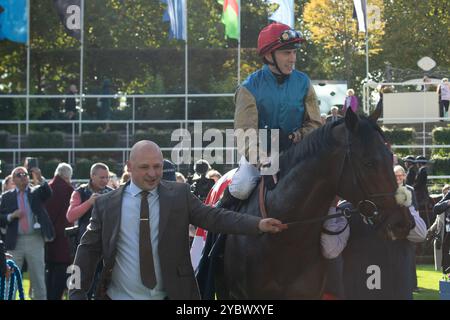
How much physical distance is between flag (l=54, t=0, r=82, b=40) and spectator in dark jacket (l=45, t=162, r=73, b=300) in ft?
43.2

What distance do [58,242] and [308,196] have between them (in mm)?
7045

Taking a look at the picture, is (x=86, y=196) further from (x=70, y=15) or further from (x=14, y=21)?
(x=14, y=21)

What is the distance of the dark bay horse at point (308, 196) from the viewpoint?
6383 millimetres

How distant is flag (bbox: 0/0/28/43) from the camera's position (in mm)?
26219

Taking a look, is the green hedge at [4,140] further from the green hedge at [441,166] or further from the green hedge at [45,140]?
the green hedge at [441,166]

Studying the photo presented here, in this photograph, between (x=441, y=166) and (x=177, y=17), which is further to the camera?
(x=177, y=17)

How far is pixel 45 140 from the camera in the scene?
24.2 m

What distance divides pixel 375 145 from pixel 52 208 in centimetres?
789

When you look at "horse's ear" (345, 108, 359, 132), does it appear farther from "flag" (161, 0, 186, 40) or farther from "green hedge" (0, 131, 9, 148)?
"green hedge" (0, 131, 9, 148)

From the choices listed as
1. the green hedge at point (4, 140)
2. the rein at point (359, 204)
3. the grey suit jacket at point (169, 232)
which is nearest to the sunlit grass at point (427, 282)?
the rein at point (359, 204)

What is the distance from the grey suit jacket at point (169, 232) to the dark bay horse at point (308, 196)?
2.38 ft

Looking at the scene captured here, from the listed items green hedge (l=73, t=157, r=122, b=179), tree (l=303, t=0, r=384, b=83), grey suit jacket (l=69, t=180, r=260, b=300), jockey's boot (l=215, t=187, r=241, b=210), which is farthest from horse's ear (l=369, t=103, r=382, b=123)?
tree (l=303, t=0, r=384, b=83)

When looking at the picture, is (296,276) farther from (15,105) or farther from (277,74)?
(15,105)

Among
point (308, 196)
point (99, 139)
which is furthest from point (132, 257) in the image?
point (99, 139)
